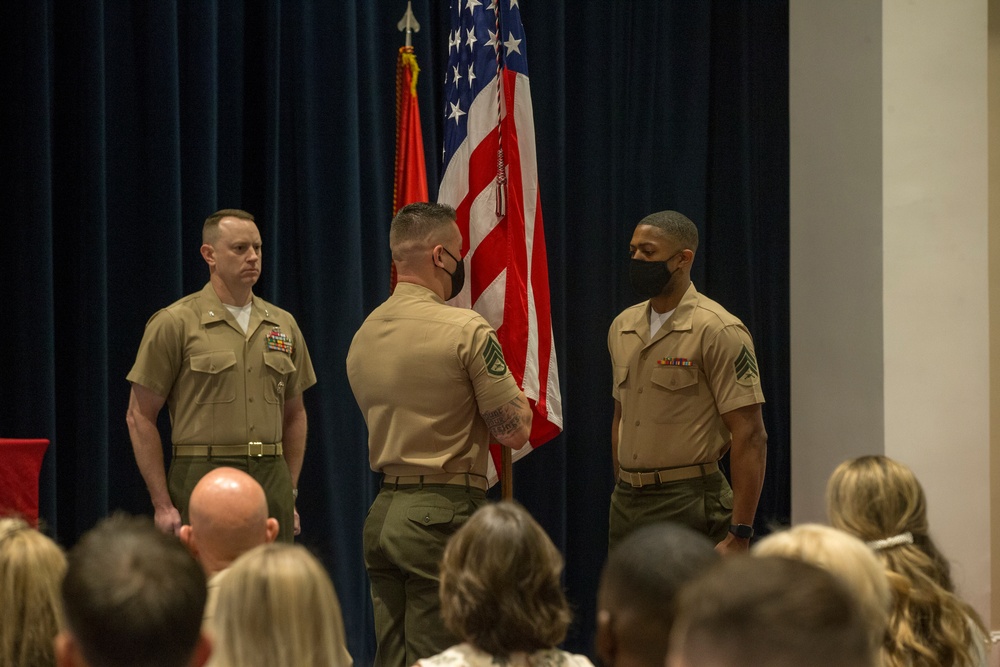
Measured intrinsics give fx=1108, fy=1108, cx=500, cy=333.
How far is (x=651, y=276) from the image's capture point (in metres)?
3.64

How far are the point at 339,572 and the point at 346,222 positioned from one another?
56.2 inches

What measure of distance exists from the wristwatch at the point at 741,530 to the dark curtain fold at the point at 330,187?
163cm

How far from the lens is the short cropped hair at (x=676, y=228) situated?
363 centimetres

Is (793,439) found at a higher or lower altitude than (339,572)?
higher

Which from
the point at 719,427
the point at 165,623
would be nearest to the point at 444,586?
the point at 165,623

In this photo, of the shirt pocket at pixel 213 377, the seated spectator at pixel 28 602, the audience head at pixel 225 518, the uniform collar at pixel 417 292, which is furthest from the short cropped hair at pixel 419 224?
the seated spectator at pixel 28 602

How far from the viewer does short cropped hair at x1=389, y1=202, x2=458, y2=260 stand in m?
3.32

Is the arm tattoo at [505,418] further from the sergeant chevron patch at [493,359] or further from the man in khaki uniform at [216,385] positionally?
the man in khaki uniform at [216,385]

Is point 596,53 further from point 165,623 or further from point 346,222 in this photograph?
point 165,623

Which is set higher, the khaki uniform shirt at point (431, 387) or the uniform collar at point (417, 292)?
the uniform collar at point (417, 292)

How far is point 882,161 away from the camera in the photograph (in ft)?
14.9

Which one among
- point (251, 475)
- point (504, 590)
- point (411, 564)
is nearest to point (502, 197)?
point (251, 475)

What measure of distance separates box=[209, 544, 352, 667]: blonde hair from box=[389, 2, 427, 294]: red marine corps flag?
291 cm

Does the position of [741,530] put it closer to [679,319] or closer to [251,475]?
[679,319]
